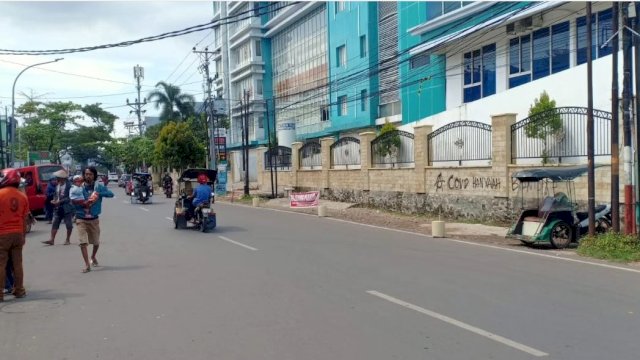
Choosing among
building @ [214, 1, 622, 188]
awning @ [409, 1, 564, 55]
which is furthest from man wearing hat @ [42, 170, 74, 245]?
awning @ [409, 1, 564, 55]

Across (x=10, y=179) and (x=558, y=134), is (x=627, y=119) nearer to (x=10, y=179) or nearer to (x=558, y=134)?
(x=558, y=134)

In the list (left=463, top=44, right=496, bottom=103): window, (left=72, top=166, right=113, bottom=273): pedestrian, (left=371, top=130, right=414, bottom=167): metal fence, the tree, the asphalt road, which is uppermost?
(left=463, top=44, right=496, bottom=103): window

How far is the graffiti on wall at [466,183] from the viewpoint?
18797 mm

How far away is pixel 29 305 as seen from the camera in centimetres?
807

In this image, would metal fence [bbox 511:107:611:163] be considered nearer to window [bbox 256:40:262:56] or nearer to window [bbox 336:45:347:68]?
window [bbox 336:45:347:68]

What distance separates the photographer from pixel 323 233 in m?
16.6

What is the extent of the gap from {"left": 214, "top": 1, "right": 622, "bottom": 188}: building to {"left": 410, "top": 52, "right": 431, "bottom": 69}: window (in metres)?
0.10

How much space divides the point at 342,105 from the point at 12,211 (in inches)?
1470

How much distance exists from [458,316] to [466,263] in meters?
4.21

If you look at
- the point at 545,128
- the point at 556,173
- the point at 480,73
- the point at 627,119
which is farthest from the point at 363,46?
the point at 627,119

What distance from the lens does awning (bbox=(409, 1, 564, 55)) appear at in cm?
2277

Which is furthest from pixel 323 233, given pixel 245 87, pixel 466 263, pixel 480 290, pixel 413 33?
pixel 245 87

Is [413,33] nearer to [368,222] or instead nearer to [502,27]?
[502,27]

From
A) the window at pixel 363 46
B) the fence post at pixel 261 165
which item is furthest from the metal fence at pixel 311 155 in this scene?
the window at pixel 363 46
